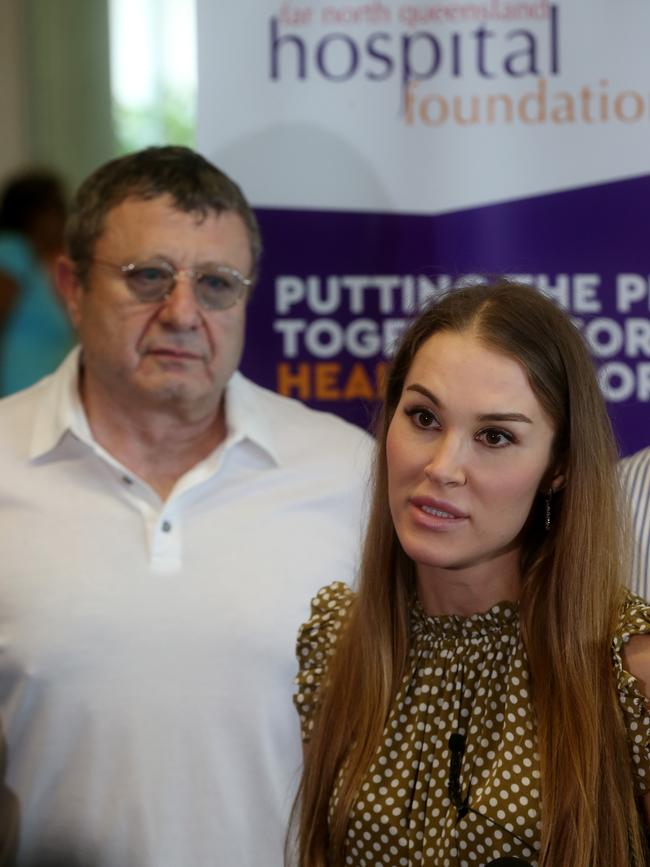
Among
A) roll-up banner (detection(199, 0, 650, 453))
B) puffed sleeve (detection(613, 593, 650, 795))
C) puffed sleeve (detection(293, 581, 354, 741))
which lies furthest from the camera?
roll-up banner (detection(199, 0, 650, 453))

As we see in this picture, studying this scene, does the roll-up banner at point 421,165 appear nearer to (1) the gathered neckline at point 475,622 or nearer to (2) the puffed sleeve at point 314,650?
(2) the puffed sleeve at point 314,650

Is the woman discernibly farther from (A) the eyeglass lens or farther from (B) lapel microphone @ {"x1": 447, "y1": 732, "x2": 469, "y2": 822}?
(A) the eyeglass lens

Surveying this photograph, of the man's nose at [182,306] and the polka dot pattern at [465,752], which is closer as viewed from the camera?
the polka dot pattern at [465,752]

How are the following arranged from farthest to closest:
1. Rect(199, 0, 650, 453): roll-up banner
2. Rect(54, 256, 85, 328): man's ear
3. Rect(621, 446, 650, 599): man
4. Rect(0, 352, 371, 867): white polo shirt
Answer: Rect(199, 0, 650, 453): roll-up banner
Rect(54, 256, 85, 328): man's ear
Rect(0, 352, 371, 867): white polo shirt
Rect(621, 446, 650, 599): man

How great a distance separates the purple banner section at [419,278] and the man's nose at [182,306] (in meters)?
0.41

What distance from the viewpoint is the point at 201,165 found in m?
2.83

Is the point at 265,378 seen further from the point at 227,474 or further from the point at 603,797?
the point at 603,797

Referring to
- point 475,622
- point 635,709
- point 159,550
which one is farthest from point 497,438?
point 159,550

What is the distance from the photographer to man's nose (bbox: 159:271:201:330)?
271 centimetres

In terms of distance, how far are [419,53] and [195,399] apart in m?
0.93

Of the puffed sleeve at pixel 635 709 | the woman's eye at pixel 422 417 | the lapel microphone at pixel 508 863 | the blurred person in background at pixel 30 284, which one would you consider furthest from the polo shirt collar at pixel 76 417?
the blurred person in background at pixel 30 284

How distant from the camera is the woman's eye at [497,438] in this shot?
6.36 feet

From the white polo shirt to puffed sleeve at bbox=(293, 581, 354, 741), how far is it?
0.39 meters

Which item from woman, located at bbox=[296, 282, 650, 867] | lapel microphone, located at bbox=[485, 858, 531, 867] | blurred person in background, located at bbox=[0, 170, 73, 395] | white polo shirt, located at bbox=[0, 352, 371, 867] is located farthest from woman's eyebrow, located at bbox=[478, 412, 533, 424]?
blurred person in background, located at bbox=[0, 170, 73, 395]
